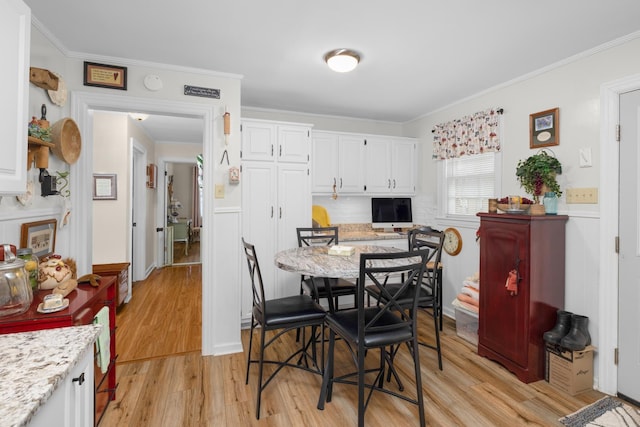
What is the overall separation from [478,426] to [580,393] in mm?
970

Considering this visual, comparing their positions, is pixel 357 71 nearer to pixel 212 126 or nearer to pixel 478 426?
pixel 212 126

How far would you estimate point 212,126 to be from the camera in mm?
2828

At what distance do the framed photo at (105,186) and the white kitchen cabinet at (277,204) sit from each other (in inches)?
79.4

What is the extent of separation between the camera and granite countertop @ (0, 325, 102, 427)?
2.35ft

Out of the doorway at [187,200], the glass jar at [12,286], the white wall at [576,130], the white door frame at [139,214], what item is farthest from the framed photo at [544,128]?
the doorway at [187,200]

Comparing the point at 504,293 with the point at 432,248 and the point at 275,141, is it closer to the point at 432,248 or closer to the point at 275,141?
the point at 432,248

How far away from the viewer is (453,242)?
12.3 feet

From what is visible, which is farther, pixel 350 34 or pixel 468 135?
pixel 468 135

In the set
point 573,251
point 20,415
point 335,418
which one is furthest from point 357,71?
point 20,415

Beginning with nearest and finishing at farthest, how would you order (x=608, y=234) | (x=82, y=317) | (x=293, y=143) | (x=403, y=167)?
(x=82, y=317) → (x=608, y=234) → (x=293, y=143) → (x=403, y=167)

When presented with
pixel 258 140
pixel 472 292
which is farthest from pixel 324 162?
pixel 472 292

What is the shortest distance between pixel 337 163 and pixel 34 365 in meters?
3.36

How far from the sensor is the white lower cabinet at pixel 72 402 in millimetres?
832

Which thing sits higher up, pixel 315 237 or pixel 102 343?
pixel 315 237
